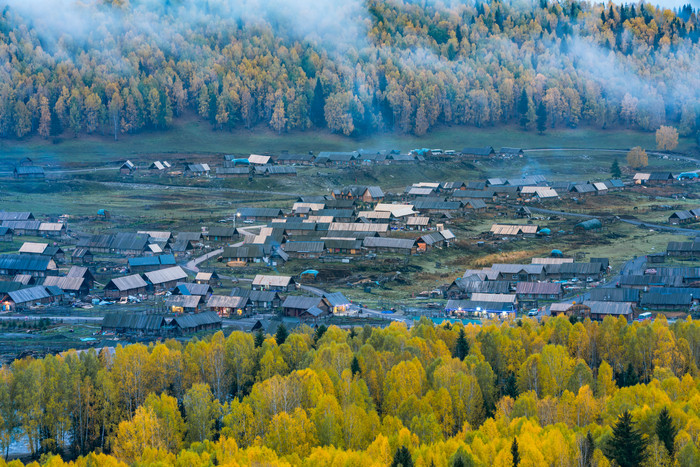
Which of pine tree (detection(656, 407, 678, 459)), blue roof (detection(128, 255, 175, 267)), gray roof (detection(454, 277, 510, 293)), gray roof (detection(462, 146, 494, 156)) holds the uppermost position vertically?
pine tree (detection(656, 407, 678, 459))

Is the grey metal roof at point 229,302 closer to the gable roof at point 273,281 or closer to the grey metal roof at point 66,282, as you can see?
the gable roof at point 273,281

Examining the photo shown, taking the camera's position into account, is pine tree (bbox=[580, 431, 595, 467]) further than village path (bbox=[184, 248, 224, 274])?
No

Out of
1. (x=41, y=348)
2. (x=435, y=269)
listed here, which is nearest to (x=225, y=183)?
(x=435, y=269)

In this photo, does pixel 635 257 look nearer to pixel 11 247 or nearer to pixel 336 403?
pixel 336 403

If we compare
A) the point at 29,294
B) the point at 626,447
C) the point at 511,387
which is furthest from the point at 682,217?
the point at 626,447

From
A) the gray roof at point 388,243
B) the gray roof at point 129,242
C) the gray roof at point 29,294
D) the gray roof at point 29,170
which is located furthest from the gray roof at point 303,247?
the gray roof at point 29,170

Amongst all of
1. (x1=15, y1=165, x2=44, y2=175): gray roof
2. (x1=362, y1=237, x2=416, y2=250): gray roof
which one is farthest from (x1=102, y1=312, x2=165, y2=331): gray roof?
(x1=15, y1=165, x2=44, y2=175): gray roof

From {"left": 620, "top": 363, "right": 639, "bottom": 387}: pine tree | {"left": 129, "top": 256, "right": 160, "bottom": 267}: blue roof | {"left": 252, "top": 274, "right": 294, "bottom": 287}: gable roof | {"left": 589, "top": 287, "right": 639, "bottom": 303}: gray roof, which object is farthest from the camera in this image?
{"left": 129, "top": 256, "right": 160, "bottom": 267}: blue roof

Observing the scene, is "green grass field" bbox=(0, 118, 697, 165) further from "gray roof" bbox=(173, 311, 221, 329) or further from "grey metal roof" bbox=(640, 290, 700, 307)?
"grey metal roof" bbox=(640, 290, 700, 307)
